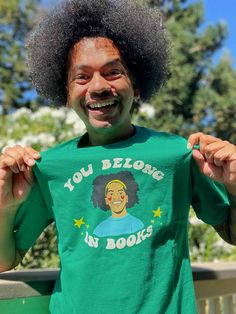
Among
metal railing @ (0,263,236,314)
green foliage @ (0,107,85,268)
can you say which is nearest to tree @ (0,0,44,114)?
green foliage @ (0,107,85,268)

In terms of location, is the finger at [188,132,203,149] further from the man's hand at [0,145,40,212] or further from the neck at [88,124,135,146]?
the man's hand at [0,145,40,212]

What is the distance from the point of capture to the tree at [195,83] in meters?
18.1

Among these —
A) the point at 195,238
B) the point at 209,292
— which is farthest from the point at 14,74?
the point at 209,292

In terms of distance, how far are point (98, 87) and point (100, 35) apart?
0.67 feet

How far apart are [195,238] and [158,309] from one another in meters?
3.29

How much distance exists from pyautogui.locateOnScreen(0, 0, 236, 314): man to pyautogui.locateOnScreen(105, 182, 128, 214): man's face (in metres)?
0.04

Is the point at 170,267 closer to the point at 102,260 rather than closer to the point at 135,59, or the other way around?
the point at 102,260

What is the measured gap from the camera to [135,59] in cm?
193

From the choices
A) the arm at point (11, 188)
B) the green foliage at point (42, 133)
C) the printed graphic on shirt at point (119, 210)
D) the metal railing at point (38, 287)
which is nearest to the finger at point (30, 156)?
the arm at point (11, 188)

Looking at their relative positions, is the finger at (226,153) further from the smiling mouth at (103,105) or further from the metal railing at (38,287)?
the metal railing at (38,287)

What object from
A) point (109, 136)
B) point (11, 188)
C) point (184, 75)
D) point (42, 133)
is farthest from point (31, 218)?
point (184, 75)

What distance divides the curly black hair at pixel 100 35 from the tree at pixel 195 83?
15.1 m

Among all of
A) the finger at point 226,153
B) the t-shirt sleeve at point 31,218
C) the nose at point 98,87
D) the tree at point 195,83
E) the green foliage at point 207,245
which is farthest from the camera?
the tree at point 195,83

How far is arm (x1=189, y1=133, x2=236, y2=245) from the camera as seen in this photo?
165 centimetres
